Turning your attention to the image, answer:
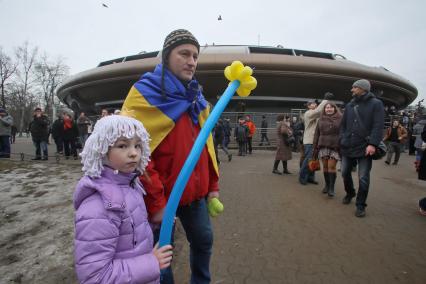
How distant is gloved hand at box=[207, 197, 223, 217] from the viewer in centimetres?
196

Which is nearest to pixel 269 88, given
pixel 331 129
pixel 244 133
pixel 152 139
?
pixel 244 133

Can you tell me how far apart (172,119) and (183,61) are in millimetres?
392

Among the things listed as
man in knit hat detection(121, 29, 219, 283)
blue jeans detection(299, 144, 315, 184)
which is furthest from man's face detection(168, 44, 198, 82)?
blue jeans detection(299, 144, 315, 184)

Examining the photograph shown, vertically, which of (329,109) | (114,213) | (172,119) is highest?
(329,109)

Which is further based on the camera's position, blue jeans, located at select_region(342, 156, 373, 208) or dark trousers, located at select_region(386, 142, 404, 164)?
dark trousers, located at select_region(386, 142, 404, 164)

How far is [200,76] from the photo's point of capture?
1934cm

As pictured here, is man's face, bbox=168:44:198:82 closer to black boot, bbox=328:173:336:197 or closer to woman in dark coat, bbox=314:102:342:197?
woman in dark coat, bbox=314:102:342:197

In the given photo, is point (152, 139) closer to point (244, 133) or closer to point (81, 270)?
point (81, 270)

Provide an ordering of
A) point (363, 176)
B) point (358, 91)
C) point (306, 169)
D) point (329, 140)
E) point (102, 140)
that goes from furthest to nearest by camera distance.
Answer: point (306, 169), point (329, 140), point (358, 91), point (363, 176), point (102, 140)

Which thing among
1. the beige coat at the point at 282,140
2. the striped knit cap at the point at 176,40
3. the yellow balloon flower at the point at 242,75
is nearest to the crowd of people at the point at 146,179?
the striped knit cap at the point at 176,40

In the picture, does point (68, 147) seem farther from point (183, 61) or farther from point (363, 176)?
point (183, 61)

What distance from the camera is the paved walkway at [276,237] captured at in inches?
108

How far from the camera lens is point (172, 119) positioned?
1733mm

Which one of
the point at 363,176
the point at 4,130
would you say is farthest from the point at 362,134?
the point at 4,130
